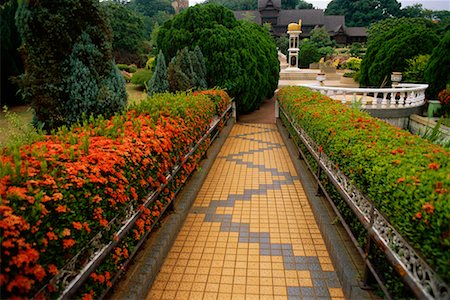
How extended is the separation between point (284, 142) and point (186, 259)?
6.45 metres

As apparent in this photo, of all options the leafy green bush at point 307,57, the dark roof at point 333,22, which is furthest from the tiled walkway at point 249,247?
the dark roof at point 333,22

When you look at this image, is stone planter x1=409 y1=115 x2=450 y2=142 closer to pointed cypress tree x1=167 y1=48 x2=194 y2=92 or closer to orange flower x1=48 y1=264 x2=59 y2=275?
pointed cypress tree x1=167 y1=48 x2=194 y2=92

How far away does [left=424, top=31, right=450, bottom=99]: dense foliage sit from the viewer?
32.8 feet

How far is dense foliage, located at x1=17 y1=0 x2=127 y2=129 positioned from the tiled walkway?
8.54ft

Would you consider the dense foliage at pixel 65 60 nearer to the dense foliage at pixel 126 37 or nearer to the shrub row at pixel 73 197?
the shrub row at pixel 73 197

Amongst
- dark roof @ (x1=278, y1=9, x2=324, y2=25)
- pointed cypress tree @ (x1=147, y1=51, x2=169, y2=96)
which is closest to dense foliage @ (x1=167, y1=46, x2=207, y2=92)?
pointed cypress tree @ (x1=147, y1=51, x2=169, y2=96)

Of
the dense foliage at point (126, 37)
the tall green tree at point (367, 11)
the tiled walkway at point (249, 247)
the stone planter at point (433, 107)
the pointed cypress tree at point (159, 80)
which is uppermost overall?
the tall green tree at point (367, 11)

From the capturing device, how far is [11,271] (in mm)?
1662

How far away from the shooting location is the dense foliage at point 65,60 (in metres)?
4.98

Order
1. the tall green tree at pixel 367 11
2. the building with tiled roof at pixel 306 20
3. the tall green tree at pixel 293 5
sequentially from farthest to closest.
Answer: the tall green tree at pixel 293 5, the tall green tree at pixel 367 11, the building with tiled roof at pixel 306 20

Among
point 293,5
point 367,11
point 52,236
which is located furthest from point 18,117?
point 293,5

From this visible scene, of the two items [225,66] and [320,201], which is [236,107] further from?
[320,201]

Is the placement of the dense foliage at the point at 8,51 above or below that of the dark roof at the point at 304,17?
below

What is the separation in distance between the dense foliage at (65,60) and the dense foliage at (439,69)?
33.3 feet
